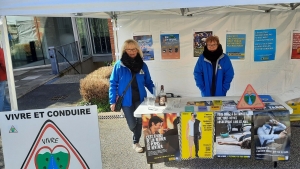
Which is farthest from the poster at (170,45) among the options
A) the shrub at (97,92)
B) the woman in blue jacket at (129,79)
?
the shrub at (97,92)

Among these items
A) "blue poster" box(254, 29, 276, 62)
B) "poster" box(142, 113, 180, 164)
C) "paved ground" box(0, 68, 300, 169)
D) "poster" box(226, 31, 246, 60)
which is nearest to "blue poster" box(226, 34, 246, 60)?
"poster" box(226, 31, 246, 60)

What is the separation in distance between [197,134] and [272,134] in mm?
835

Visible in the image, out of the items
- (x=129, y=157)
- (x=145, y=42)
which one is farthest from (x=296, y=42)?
(x=129, y=157)

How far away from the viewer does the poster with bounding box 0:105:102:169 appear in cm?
269

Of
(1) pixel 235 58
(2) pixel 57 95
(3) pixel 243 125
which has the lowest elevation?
(2) pixel 57 95

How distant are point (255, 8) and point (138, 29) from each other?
78.1 inches

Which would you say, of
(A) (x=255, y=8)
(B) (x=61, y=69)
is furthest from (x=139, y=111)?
(B) (x=61, y=69)

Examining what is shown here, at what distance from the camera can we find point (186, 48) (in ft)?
16.1

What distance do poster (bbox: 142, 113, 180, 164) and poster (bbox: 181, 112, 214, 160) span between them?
3.7 inches

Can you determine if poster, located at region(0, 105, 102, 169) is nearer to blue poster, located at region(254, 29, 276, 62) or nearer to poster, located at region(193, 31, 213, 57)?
poster, located at region(193, 31, 213, 57)

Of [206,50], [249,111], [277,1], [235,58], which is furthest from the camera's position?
[235,58]

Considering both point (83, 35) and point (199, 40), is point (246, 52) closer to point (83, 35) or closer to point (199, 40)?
point (199, 40)

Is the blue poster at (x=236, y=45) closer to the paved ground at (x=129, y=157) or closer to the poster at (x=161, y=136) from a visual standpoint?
the paved ground at (x=129, y=157)

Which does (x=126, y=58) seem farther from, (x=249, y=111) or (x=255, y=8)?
(x=255, y=8)
